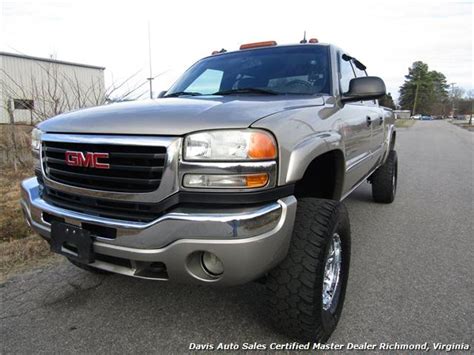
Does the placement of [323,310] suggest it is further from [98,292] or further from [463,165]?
[463,165]

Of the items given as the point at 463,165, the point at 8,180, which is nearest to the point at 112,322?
the point at 8,180

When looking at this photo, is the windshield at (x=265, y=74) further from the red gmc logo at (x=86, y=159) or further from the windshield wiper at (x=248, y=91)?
the red gmc logo at (x=86, y=159)

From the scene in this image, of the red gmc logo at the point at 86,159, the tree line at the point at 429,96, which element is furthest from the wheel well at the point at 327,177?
the tree line at the point at 429,96

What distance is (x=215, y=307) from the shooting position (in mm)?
2684

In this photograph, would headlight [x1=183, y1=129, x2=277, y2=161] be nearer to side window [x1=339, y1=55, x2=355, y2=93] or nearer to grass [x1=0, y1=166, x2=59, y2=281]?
side window [x1=339, y1=55, x2=355, y2=93]

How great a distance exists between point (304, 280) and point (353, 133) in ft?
5.06

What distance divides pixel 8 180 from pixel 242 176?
678 cm

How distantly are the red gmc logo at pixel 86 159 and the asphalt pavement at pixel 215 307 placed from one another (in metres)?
1.05

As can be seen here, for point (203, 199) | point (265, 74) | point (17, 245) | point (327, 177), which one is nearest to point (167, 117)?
point (203, 199)

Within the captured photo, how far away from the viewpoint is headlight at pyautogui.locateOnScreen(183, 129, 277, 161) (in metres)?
1.87

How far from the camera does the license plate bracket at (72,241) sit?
2071mm

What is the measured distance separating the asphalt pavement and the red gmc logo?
1052 mm

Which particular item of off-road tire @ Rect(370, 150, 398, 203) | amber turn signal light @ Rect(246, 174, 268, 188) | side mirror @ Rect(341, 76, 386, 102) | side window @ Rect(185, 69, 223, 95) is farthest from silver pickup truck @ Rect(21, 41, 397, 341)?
off-road tire @ Rect(370, 150, 398, 203)

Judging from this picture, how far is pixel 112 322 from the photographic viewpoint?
2.53 meters
